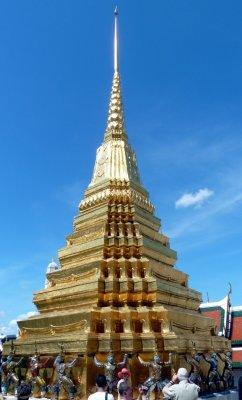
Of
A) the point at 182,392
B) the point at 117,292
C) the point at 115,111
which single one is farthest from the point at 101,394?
the point at 115,111

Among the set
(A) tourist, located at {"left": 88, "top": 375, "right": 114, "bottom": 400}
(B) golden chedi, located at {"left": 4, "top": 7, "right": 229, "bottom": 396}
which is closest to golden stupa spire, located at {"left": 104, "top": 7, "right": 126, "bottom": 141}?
(B) golden chedi, located at {"left": 4, "top": 7, "right": 229, "bottom": 396}

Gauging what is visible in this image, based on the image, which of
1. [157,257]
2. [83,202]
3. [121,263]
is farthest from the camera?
[83,202]

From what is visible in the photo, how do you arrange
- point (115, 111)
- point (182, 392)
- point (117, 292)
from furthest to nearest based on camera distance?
point (115, 111), point (117, 292), point (182, 392)

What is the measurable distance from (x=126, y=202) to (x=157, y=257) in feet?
8.33

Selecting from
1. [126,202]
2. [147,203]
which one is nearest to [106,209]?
[126,202]

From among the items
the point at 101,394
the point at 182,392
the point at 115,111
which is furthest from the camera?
the point at 115,111

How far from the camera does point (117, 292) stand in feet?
43.5

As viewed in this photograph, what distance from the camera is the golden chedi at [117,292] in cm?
1202

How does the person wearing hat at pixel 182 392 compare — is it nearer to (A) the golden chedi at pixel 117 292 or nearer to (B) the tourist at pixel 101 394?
(B) the tourist at pixel 101 394

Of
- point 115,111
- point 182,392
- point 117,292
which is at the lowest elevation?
point 182,392

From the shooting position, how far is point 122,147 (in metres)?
18.4

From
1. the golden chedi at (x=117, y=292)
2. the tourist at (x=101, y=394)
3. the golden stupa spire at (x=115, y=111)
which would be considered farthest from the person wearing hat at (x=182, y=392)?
the golden stupa spire at (x=115, y=111)

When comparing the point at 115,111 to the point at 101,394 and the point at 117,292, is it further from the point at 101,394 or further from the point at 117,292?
the point at 101,394

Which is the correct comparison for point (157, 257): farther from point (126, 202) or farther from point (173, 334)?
point (173, 334)
